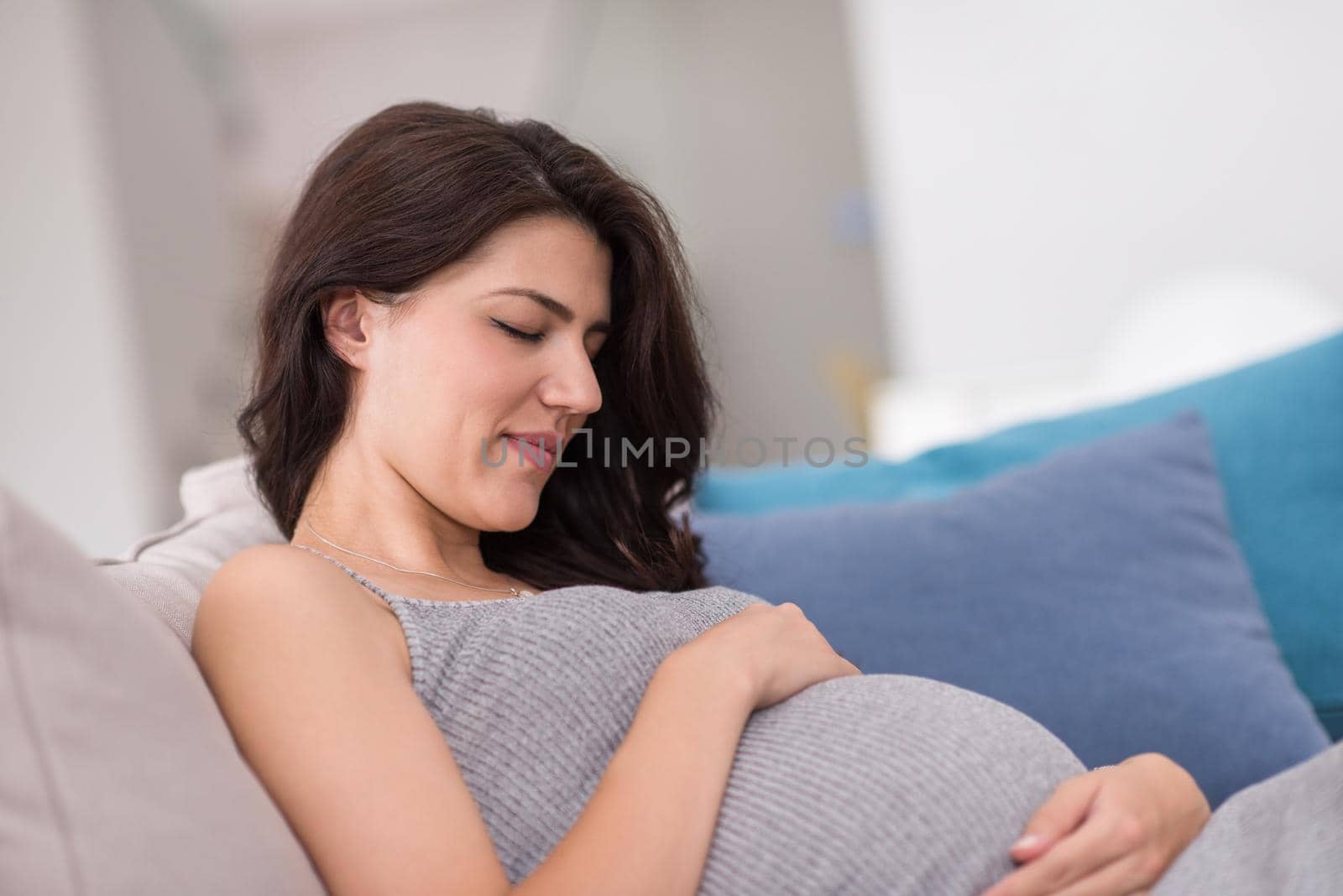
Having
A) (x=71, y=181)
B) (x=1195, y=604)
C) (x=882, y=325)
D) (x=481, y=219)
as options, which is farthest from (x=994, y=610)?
(x=882, y=325)

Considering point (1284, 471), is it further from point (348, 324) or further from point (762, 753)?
point (348, 324)

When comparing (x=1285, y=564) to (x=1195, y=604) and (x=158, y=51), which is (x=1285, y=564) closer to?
(x=1195, y=604)

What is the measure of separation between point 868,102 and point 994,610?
7.55 ft

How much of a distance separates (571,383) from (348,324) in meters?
0.21

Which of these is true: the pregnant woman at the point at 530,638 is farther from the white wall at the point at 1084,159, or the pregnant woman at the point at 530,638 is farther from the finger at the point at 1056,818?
the white wall at the point at 1084,159

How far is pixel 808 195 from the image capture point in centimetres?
498

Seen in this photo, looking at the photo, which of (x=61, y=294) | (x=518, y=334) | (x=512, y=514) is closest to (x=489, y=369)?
(x=518, y=334)

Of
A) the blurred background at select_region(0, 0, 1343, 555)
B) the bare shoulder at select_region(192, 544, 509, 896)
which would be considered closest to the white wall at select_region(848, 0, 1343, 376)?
the blurred background at select_region(0, 0, 1343, 555)

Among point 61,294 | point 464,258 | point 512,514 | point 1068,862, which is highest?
point 464,258

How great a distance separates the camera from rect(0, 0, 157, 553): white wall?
3.32 metres

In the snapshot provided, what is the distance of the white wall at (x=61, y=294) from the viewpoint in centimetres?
332

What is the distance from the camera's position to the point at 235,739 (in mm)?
791

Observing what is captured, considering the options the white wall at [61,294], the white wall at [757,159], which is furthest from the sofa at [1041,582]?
the white wall at [757,159]

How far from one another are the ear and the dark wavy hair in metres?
0.01
